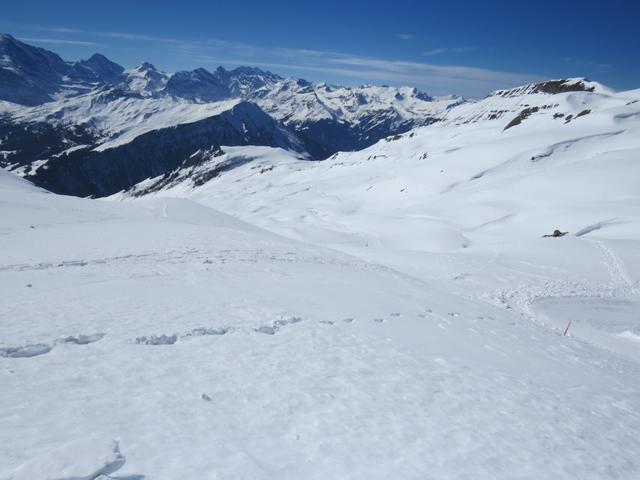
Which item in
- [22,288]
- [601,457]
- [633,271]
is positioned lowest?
[22,288]

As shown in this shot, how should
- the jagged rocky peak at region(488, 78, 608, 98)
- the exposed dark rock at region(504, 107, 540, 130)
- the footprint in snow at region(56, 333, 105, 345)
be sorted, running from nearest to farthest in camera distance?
the footprint in snow at region(56, 333, 105, 345), the exposed dark rock at region(504, 107, 540, 130), the jagged rocky peak at region(488, 78, 608, 98)

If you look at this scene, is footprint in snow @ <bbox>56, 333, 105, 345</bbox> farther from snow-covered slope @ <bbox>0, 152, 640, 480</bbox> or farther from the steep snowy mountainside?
the steep snowy mountainside

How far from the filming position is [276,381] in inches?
364

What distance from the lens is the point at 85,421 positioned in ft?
22.6

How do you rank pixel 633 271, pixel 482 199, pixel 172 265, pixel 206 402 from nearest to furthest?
pixel 206 402, pixel 172 265, pixel 633 271, pixel 482 199

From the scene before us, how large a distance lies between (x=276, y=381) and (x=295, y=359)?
1375 millimetres

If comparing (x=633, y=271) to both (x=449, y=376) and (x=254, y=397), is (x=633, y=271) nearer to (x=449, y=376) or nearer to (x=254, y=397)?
(x=449, y=376)

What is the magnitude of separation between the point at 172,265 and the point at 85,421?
40.0 feet

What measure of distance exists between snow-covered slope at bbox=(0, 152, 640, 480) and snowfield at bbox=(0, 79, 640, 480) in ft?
0.16

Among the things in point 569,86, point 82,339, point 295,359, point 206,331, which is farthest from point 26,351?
point 569,86

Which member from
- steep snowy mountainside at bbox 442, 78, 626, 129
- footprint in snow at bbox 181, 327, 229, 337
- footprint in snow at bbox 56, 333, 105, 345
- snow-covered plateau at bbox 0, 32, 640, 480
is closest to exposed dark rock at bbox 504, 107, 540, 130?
steep snowy mountainside at bbox 442, 78, 626, 129

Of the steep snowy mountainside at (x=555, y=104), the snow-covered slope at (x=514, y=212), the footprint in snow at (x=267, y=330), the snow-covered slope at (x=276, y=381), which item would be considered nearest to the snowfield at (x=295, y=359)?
the snow-covered slope at (x=276, y=381)

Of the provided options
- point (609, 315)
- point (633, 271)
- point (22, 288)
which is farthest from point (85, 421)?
point (633, 271)

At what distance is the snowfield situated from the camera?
6805mm
